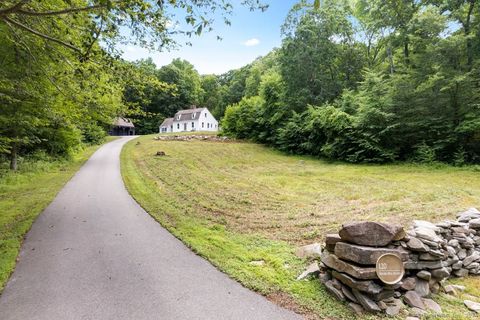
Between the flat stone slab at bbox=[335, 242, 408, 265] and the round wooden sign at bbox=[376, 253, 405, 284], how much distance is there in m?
0.06

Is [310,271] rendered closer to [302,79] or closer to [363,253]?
[363,253]

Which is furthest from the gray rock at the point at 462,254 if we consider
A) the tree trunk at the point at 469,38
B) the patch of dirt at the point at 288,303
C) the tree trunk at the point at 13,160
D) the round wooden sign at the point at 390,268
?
the tree trunk at the point at 13,160

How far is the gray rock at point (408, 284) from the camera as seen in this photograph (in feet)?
11.8

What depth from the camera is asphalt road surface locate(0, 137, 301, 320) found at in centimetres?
323

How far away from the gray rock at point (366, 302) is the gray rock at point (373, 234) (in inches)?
25.0

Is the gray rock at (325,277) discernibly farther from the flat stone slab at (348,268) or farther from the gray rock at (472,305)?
the gray rock at (472,305)

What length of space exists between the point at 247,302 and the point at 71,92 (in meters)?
6.67

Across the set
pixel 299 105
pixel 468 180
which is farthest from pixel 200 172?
pixel 299 105

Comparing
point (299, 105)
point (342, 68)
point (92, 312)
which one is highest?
point (342, 68)

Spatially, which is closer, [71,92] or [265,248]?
[265,248]

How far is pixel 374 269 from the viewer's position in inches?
132

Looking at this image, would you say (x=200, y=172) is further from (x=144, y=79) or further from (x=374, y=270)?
(x=374, y=270)

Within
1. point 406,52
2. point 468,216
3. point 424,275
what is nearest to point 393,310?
point 424,275

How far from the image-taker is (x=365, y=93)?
17312 millimetres
